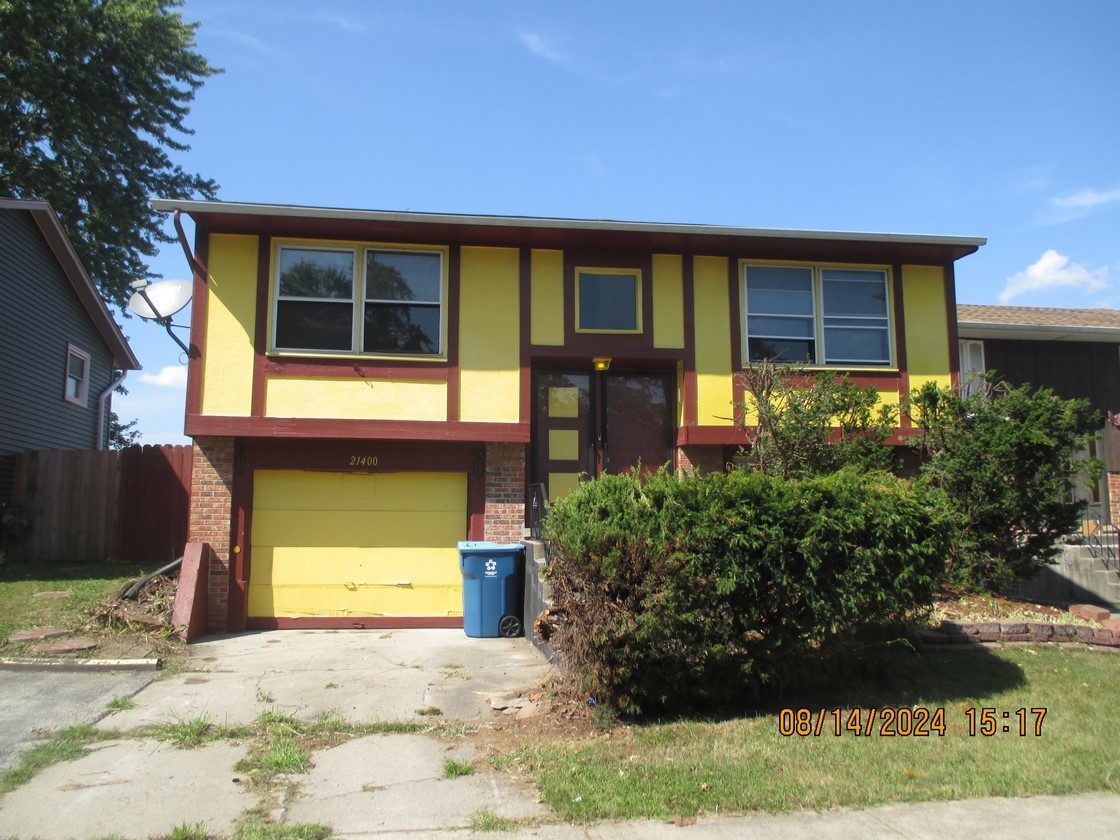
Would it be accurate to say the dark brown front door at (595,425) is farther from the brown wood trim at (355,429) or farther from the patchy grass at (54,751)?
the patchy grass at (54,751)

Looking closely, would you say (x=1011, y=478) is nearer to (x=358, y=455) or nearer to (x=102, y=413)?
(x=358, y=455)

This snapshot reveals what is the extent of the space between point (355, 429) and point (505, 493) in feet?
6.75

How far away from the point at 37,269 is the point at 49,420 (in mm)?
2997

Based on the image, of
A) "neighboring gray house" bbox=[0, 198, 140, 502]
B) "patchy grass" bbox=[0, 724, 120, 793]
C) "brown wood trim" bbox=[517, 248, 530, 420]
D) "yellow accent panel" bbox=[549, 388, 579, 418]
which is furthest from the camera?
"neighboring gray house" bbox=[0, 198, 140, 502]

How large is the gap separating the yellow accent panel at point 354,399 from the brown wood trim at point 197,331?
818mm

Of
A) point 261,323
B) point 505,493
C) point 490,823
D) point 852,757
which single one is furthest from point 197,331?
point 852,757

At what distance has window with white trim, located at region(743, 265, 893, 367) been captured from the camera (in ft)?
38.6

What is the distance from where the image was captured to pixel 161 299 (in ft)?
34.3

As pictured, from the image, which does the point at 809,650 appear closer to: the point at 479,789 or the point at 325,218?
the point at 479,789

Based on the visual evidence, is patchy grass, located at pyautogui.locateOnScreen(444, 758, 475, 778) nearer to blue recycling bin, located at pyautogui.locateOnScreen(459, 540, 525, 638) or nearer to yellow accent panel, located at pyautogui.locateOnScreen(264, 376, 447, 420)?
blue recycling bin, located at pyautogui.locateOnScreen(459, 540, 525, 638)

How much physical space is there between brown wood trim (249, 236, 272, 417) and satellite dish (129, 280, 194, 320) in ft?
2.72

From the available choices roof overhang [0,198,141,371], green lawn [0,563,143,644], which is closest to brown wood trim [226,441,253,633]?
green lawn [0,563,143,644]

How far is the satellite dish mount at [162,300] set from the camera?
1038cm

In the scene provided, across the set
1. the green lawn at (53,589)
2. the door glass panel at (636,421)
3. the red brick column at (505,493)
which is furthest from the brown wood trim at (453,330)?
the green lawn at (53,589)
